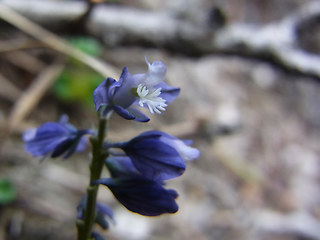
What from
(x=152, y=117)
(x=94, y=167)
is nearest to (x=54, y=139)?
(x=94, y=167)

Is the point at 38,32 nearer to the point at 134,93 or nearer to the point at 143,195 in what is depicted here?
the point at 134,93

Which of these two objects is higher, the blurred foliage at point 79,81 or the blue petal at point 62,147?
the blurred foliage at point 79,81

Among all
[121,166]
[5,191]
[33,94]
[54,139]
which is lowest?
[121,166]

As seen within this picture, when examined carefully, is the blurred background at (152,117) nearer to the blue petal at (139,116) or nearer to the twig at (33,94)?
the twig at (33,94)

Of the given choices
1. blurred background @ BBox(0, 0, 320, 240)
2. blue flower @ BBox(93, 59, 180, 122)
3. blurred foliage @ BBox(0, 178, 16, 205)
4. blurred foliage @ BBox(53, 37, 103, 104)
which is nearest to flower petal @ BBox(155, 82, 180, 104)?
blue flower @ BBox(93, 59, 180, 122)

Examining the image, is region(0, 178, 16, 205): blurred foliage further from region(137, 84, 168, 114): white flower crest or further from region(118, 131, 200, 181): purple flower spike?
region(137, 84, 168, 114): white flower crest

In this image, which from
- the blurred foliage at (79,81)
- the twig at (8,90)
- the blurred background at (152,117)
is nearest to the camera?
the blurred background at (152,117)

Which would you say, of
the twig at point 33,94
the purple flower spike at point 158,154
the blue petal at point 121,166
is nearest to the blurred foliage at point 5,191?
the twig at point 33,94
